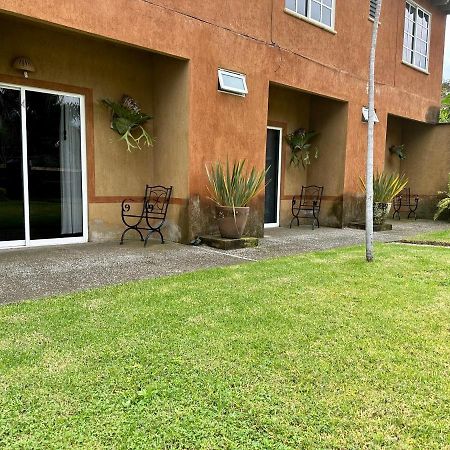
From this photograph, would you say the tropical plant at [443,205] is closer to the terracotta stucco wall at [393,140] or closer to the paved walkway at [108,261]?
the terracotta stucco wall at [393,140]

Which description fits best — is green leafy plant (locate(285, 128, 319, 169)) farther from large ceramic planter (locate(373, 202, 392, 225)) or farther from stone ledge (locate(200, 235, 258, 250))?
stone ledge (locate(200, 235, 258, 250))

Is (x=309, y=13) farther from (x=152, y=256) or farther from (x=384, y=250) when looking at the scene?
(x=152, y=256)

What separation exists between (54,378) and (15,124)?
4.48 metres

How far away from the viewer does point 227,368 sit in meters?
2.25

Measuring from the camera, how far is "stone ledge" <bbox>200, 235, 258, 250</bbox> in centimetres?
596

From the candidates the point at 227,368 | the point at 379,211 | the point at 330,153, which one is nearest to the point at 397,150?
the point at 330,153

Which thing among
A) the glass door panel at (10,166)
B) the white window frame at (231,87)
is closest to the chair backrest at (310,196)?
the white window frame at (231,87)

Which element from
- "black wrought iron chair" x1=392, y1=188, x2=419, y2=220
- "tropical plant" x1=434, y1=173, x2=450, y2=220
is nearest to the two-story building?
"tropical plant" x1=434, y1=173, x2=450, y2=220

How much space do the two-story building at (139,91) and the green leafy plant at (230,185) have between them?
18cm

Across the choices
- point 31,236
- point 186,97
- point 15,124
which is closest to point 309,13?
point 186,97

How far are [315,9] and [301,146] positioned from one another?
2675mm

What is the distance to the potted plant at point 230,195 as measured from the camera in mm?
6066

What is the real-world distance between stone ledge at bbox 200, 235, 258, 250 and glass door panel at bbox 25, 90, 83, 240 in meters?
1.95

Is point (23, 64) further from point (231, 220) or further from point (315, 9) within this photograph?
point (315, 9)
